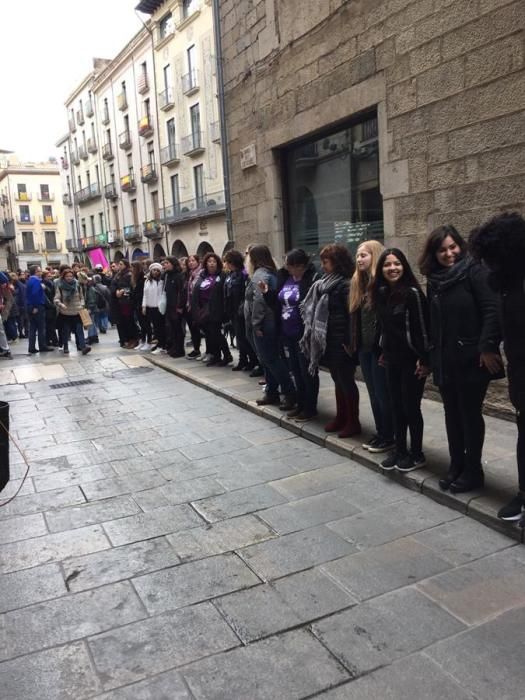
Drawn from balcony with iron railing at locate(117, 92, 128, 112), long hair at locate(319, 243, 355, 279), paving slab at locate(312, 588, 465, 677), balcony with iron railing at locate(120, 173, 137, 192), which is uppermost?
balcony with iron railing at locate(117, 92, 128, 112)

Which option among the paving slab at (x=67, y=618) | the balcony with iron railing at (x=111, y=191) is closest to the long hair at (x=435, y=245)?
the paving slab at (x=67, y=618)

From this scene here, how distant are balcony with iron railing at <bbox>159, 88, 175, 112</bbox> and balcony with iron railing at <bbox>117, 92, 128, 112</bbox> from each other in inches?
219

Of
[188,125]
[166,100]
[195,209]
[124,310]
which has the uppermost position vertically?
[166,100]

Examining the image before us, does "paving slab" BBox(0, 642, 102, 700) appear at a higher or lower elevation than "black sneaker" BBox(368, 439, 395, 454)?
lower

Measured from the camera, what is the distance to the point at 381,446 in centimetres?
474

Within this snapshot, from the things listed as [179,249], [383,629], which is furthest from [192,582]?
[179,249]

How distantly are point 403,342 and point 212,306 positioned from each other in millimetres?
5121

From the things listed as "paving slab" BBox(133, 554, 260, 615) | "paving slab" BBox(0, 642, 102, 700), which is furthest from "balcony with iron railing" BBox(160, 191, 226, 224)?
"paving slab" BBox(0, 642, 102, 700)

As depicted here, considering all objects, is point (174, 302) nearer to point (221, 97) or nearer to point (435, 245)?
point (221, 97)

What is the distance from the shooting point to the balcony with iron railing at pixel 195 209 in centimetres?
2791

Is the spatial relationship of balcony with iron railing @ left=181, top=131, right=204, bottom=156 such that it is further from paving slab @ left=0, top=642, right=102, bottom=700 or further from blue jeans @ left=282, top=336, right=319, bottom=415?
paving slab @ left=0, top=642, right=102, bottom=700

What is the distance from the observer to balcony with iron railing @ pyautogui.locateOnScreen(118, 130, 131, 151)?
37.4m

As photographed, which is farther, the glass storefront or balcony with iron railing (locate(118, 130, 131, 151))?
balcony with iron railing (locate(118, 130, 131, 151))

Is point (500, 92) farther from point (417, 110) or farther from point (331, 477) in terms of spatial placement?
point (331, 477)
